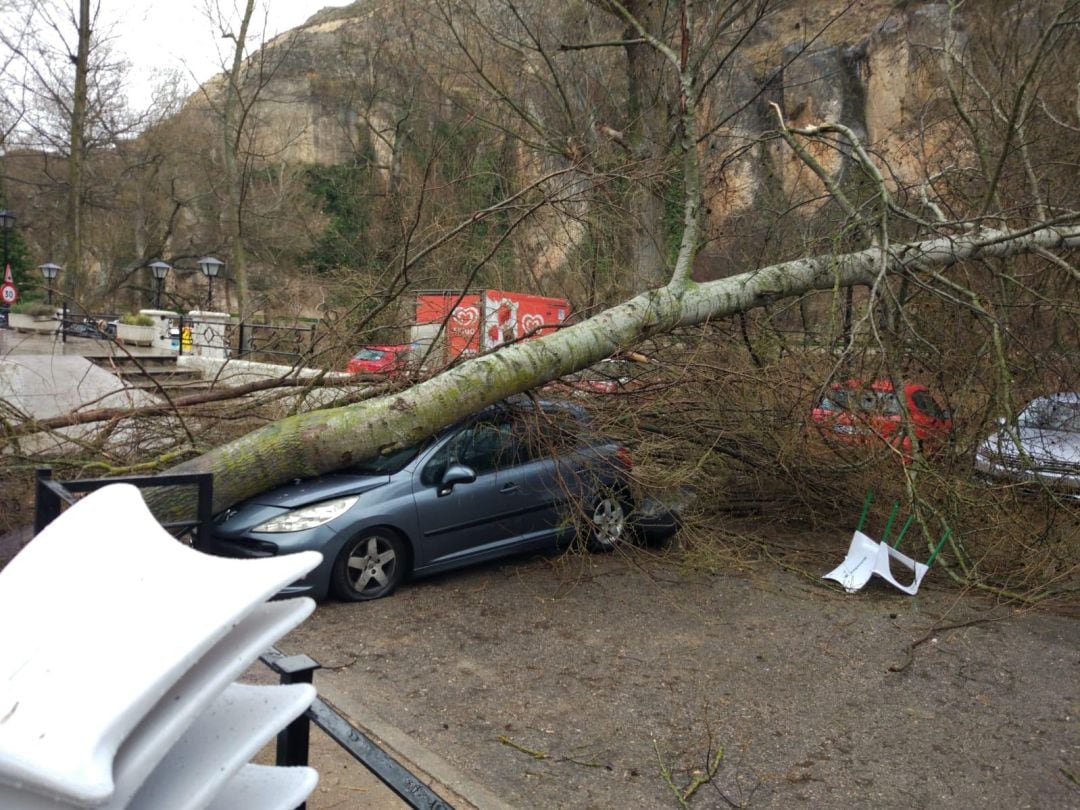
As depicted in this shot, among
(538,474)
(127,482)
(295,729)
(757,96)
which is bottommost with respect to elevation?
(538,474)

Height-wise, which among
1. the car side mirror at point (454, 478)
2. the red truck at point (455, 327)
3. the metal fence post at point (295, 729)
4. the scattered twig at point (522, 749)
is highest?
the red truck at point (455, 327)

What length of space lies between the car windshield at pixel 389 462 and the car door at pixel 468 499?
14 centimetres

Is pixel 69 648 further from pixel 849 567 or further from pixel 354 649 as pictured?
pixel 849 567

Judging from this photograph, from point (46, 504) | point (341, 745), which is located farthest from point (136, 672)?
point (46, 504)

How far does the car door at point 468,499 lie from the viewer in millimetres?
6246

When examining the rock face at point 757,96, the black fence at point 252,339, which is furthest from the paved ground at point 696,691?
the rock face at point 757,96

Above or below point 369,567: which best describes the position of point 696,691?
below

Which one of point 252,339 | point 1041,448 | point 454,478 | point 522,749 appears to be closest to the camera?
point 522,749

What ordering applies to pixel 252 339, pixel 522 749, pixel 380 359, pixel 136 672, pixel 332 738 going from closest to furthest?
1. pixel 136 672
2. pixel 332 738
3. pixel 522 749
4. pixel 380 359
5. pixel 252 339

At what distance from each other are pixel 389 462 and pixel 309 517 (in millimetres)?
808

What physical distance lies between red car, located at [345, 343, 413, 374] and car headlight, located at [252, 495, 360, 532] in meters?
1.73

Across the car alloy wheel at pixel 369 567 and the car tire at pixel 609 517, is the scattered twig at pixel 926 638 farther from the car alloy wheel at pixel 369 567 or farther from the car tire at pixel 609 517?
the car alloy wheel at pixel 369 567

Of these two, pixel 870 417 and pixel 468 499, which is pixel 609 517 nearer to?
pixel 468 499

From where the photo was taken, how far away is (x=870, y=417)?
272 inches
